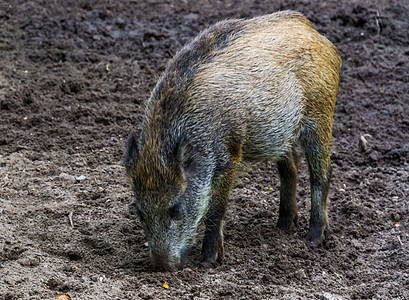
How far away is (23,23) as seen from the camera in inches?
380

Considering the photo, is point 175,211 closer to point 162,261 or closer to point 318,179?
point 162,261

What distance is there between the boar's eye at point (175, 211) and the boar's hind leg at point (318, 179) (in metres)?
1.55

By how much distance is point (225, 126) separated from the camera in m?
5.09

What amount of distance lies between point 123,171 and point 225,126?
6.40 feet

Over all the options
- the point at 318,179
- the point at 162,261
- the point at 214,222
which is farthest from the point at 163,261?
the point at 318,179

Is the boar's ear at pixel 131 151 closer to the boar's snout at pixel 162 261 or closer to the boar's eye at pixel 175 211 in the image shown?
the boar's eye at pixel 175 211

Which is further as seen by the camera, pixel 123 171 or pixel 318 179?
pixel 123 171

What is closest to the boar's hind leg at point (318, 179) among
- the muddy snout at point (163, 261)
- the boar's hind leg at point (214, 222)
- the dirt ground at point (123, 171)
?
the dirt ground at point (123, 171)

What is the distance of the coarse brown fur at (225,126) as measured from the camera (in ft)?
16.1

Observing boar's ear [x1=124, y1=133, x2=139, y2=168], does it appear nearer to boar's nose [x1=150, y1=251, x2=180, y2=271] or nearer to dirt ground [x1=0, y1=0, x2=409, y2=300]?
boar's nose [x1=150, y1=251, x2=180, y2=271]

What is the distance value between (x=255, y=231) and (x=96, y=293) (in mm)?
1896

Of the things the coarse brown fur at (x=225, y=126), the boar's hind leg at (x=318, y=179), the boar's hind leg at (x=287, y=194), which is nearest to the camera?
the coarse brown fur at (x=225, y=126)

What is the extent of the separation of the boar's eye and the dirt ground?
1.53 ft

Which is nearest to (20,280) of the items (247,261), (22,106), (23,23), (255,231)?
(247,261)
